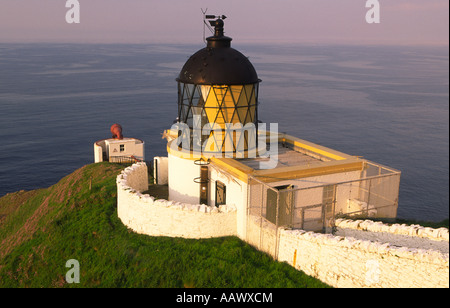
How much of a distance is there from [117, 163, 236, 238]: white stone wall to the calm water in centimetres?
2369

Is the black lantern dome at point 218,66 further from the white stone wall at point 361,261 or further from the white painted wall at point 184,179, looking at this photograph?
the white stone wall at point 361,261

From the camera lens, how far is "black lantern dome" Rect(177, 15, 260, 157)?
70.9 feet

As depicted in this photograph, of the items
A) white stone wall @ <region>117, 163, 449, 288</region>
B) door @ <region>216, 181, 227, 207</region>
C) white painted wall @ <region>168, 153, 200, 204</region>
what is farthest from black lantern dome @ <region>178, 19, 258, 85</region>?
white stone wall @ <region>117, 163, 449, 288</region>

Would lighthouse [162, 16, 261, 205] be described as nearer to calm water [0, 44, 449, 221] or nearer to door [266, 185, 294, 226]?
door [266, 185, 294, 226]

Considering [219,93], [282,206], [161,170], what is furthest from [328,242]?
[161,170]

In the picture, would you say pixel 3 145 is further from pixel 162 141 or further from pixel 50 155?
pixel 162 141

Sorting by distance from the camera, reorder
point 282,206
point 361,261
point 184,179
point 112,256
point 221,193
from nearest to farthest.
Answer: point 361,261, point 282,206, point 112,256, point 221,193, point 184,179

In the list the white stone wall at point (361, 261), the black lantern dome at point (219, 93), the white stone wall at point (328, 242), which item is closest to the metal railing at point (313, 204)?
the white stone wall at point (328, 242)

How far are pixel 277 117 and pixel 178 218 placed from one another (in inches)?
3480

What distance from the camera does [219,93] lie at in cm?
2172

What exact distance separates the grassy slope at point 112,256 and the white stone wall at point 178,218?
1.45 feet

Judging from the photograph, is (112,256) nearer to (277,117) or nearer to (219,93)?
(219,93)

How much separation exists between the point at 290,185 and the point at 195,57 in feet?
28.8

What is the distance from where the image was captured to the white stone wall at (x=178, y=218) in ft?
65.6
